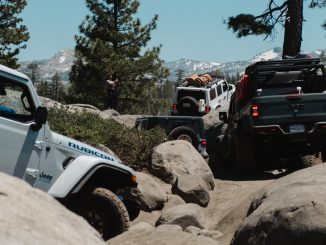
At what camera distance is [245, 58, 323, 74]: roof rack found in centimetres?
1155

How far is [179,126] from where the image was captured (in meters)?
17.6

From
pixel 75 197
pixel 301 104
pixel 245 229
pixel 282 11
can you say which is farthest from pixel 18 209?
pixel 282 11

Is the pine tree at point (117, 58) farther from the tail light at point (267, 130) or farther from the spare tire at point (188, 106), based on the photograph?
the tail light at point (267, 130)

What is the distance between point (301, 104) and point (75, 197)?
6237 millimetres

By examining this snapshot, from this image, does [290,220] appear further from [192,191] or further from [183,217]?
[192,191]

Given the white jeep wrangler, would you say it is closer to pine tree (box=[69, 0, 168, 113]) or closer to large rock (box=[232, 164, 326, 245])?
large rock (box=[232, 164, 326, 245])

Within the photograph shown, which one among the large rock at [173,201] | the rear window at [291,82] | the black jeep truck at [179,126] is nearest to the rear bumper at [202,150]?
the black jeep truck at [179,126]

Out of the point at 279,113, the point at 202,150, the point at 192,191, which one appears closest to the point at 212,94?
the point at 202,150

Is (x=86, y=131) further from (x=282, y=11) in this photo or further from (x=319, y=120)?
(x=282, y=11)

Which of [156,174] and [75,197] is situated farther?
[156,174]

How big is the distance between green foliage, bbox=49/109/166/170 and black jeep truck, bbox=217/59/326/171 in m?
2.00

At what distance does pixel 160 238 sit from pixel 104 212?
1443mm

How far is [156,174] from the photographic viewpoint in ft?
39.4

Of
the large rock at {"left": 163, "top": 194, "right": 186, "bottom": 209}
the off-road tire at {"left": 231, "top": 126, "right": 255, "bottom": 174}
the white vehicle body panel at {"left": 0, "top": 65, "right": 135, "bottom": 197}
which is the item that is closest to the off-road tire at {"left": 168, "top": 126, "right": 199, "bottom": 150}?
the off-road tire at {"left": 231, "top": 126, "right": 255, "bottom": 174}
